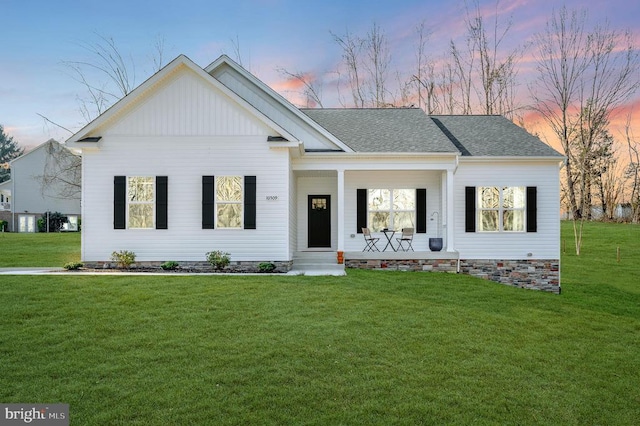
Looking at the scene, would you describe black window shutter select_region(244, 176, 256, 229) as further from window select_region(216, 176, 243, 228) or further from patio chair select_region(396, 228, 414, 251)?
patio chair select_region(396, 228, 414, 251)

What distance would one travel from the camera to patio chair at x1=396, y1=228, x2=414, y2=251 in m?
14.8

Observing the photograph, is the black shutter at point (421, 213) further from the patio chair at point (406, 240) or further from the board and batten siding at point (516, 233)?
the board and batten siding at point (516, 233)

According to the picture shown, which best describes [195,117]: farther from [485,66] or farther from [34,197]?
[34,197]

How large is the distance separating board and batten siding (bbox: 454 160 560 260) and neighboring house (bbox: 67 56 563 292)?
0.12 ft

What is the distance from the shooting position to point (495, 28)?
91.9ft

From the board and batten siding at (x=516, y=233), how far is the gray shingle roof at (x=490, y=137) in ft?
1.32

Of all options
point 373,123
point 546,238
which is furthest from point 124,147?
point 546,238

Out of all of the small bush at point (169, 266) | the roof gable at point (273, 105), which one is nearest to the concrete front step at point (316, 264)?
the small bush at point (169, 266)

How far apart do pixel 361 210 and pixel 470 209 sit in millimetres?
3641

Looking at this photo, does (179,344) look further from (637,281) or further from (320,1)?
(637,281)

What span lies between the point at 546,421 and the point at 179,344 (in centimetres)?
470

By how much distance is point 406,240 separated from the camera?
15375mm

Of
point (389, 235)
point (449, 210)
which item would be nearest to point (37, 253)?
point (389, 235)

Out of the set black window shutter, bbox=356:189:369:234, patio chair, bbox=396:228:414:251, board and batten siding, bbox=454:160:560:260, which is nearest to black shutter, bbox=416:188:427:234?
patio chair, bbox=396:228:414:251
